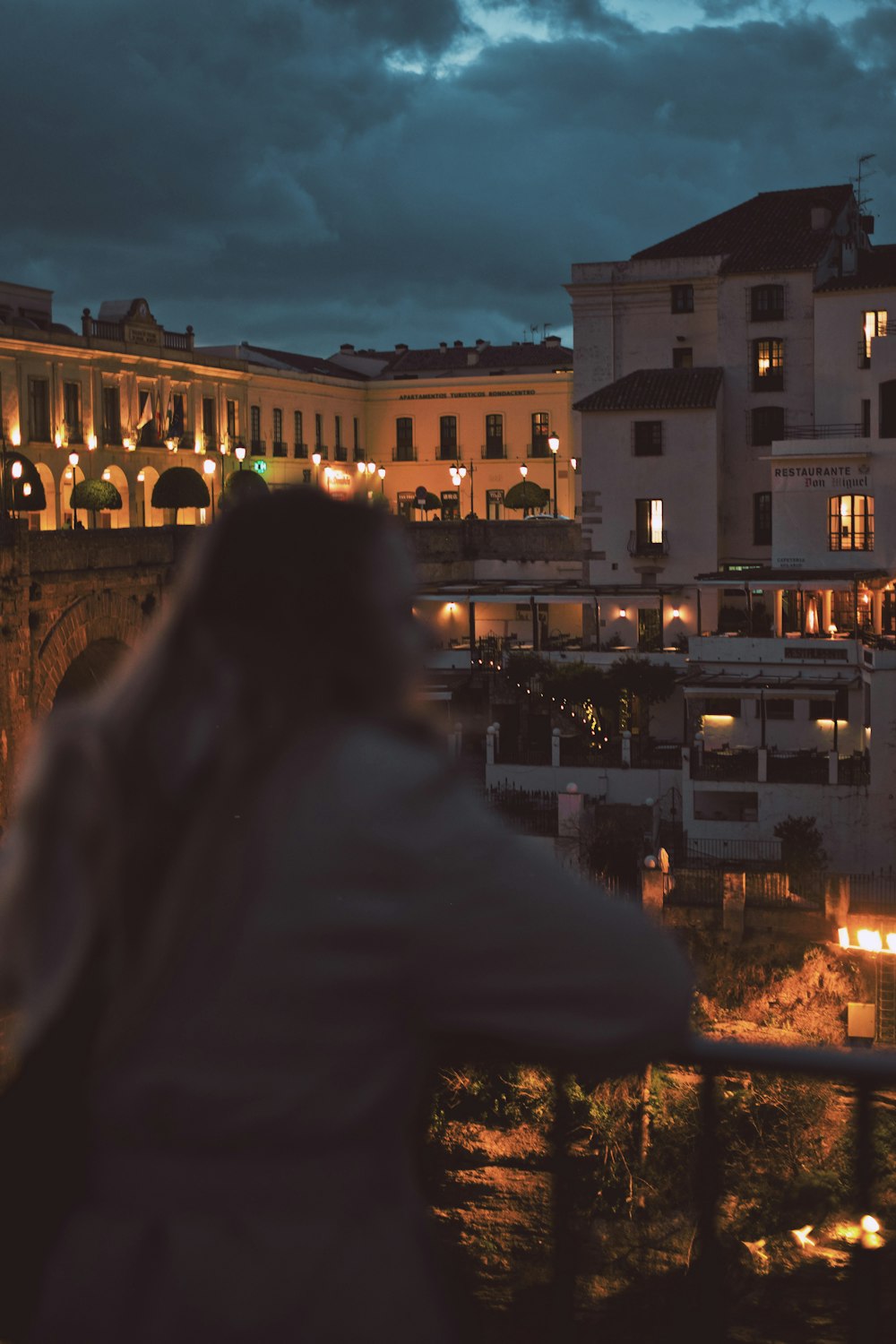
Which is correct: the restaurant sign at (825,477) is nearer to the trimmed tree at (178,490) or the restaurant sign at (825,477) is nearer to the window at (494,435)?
the trimmed tree at (178,490)

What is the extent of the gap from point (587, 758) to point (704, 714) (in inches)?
Result: 122

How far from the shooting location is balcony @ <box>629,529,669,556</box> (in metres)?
33.7

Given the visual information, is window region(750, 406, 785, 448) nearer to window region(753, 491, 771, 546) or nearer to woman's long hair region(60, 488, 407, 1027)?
window region(753, 491, 771, 546)

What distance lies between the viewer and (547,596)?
33.8 meters

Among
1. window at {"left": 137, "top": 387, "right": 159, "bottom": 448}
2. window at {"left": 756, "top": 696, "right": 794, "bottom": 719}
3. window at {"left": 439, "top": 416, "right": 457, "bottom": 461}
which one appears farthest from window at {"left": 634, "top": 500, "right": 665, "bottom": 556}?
window at {"left": 439, "top": 416, "right": 457, "bottom": 461}

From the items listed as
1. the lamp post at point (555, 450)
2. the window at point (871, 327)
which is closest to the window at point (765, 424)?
the window at point (871, 327)

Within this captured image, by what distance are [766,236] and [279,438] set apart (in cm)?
2051

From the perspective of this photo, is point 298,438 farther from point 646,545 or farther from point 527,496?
point 646,545

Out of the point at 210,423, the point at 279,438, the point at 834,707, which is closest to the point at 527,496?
the point at 210,423

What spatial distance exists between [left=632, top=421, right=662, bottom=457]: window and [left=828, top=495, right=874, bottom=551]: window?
15.1ft

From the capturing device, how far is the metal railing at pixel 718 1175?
229cm

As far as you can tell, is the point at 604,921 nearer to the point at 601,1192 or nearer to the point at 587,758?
the point at 601,1192

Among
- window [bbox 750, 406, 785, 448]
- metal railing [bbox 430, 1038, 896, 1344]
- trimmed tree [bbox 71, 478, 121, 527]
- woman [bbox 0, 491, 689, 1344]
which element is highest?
window [bbox 750, 406, 785, 448]

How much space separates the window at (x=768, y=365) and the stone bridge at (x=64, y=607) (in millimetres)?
14694
